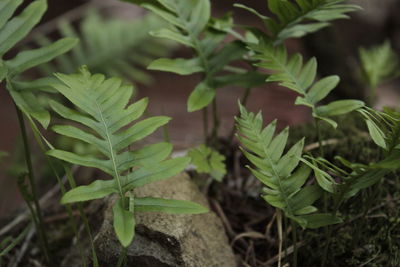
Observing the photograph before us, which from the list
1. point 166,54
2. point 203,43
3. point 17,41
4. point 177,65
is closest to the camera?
point 17,41

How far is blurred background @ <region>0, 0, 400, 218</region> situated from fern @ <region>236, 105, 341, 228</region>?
0.64 meters

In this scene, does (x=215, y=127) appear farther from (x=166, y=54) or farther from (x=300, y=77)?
(x=166, y=54)

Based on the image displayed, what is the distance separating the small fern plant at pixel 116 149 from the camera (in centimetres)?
130

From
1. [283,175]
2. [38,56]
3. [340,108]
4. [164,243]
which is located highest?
[38,56]

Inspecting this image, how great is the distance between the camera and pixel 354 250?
1.61 m

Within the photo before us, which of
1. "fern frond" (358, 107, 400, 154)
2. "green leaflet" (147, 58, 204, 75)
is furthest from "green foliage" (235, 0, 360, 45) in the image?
"fern frond" (358, 107, 400, 154)

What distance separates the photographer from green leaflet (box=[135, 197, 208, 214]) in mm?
1278

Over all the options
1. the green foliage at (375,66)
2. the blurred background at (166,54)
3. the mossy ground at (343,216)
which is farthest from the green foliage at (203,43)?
the green foliage at (375,66)

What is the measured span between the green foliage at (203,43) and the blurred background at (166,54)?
0.91ft

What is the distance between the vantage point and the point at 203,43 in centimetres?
191

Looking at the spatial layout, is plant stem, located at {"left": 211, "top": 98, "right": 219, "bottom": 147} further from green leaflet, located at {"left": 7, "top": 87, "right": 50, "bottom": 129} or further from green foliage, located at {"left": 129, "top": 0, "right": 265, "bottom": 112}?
green leaflet, located at {"left": 7, "top": 87, "right": 50, "bottom": 129}

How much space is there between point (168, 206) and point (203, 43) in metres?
0.82

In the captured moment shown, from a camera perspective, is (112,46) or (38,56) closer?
(38,56)

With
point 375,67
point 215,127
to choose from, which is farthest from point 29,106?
point 375,67
